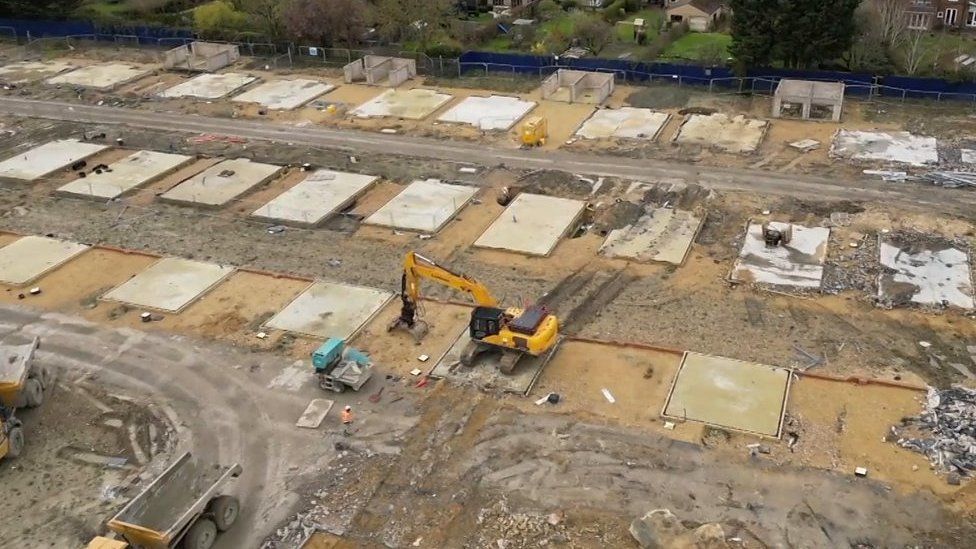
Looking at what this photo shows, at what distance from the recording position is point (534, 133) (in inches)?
1431

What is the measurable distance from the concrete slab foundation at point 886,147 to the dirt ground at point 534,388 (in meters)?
1.77

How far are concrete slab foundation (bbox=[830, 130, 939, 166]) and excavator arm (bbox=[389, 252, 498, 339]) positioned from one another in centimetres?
2019

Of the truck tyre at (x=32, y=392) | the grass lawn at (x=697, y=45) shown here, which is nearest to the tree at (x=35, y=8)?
the grass lawn at (x=697, y=45)

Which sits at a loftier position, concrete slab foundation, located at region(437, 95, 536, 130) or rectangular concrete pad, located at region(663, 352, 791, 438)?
concrete slab foundation, located at region(437, 95, 536, 130)

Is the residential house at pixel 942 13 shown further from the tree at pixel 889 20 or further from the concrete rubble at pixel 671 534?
the concrete rubble at pixel 671 534

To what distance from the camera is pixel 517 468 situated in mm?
18391

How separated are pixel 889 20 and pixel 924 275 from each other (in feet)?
83.7

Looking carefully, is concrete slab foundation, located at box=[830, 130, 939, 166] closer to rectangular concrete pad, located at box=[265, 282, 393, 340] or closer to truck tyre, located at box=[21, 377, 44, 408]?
rectangular concrete pad, located at box=[265, 282, 393, 340]

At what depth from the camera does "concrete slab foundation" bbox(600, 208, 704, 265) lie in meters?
27.2

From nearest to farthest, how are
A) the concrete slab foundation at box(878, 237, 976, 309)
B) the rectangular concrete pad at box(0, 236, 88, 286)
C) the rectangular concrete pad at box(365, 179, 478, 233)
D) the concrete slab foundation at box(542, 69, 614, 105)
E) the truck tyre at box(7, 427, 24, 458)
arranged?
the truck tyre at box(7, 427, 24, 458), the concrete slab foundation at box(878, 237, 976, 309), the rectangular concrete pad at box(0, 236, 88, 286), the rectangular concrete pad at box(365, 179, 478, 233), the concrete slab foundation at box(542, 69, 614, 105)

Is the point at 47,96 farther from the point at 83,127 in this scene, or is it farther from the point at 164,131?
the point at 164,131

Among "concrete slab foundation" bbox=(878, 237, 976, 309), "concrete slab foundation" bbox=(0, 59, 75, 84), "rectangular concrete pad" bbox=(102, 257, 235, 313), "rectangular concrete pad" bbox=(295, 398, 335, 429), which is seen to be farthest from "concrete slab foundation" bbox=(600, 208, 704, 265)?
"concrete slab foundation" bbox=(0, 59, 75, 84)

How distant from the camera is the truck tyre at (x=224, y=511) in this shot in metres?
16.5

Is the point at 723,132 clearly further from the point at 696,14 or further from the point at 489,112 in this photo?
the point at 696,14
